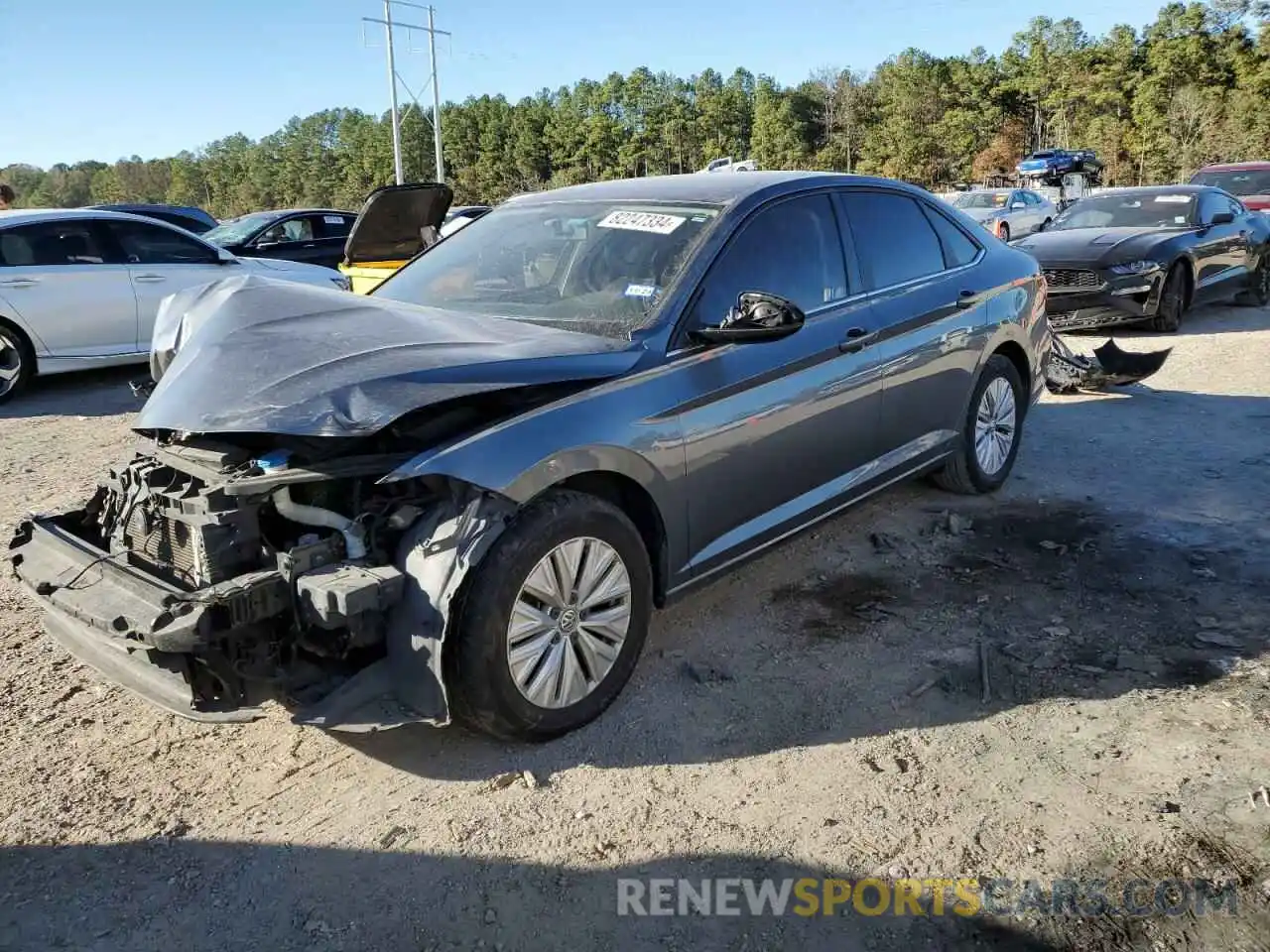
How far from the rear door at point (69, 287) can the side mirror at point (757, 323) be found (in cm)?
755

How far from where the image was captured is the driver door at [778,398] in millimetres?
3551

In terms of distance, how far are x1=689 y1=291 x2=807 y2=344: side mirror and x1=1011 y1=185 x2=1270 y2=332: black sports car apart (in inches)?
286

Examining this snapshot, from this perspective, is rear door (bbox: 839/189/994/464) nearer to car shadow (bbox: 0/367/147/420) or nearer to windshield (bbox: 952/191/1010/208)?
car shadow (bbox: 0/367/147/420)

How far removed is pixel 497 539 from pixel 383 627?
0.43 m

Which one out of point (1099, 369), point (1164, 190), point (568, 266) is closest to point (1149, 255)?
point (1164, 190)

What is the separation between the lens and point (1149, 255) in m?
10.3

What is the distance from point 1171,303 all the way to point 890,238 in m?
7.40

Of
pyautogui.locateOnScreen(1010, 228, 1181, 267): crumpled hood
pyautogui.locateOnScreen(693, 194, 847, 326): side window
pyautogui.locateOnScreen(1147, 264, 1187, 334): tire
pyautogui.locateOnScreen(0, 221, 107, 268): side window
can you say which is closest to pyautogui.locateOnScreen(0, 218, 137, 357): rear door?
pyautogui.locateOnScreen(0, 221, 107, 268): side window

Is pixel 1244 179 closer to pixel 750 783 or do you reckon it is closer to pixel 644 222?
pixel 644 222

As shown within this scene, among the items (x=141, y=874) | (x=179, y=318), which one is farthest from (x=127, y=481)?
(x=141, y=874)

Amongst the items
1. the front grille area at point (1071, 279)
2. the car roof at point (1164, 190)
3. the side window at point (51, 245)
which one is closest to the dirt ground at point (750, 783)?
the side window at point (51, 245)

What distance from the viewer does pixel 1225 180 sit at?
16469mm

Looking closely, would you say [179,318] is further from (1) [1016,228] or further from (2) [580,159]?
(2) [580,159]

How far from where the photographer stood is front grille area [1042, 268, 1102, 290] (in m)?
10.3
